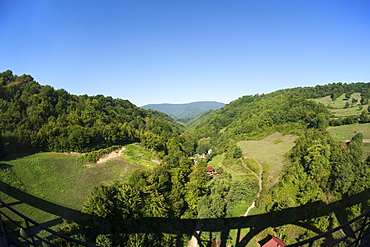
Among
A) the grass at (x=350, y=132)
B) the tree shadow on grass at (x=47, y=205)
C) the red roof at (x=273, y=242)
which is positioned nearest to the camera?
the tree shadow on grass at (x=47, y=205)

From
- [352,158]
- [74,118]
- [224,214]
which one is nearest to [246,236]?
[224,214]

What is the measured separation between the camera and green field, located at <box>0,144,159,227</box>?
20.7 metres

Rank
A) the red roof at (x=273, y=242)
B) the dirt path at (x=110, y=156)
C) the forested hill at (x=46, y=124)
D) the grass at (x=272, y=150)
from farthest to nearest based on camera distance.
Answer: the dirt path at (x=110, y=156)
the grass at (x=272, y=150)
the forested hill at (x=46, y=124)
the red roof at (x=273, y=242)

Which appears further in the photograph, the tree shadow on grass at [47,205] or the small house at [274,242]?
the small house at [274,242]

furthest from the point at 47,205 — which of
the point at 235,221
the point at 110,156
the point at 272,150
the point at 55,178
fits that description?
the point at 272,150

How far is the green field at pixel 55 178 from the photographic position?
20652mm

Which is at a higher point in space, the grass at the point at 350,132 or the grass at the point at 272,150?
the grass at the point at 350,132

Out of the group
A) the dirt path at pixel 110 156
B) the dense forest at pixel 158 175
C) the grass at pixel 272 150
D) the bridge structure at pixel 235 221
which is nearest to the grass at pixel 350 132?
the dense forest at pixel 158 175

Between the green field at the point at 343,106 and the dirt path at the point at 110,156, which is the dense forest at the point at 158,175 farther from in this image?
the dirt path at the point at 110,156

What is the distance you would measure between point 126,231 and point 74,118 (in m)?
33.5

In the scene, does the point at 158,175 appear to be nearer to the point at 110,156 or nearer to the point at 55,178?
the point at 55,178

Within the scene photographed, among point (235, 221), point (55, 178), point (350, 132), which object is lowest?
point (235, 221)

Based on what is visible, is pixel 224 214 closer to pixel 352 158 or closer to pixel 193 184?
pixel 193 184

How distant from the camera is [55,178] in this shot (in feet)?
89.2
